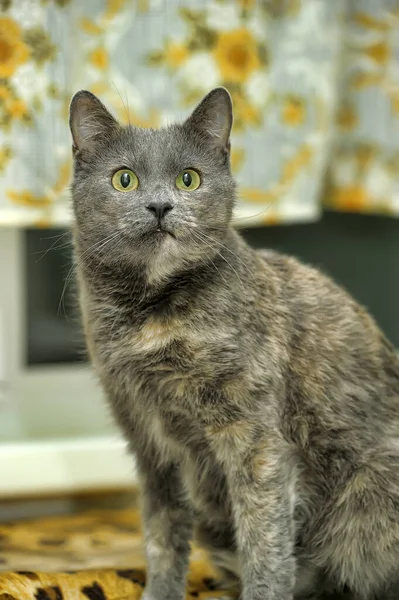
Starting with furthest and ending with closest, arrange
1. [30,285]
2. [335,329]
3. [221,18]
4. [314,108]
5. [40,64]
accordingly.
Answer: [30,285]
[314,108]
[221,18]
[40,64]
[335,329]

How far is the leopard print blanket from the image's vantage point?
1.28 metres

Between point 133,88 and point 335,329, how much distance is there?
0.72 meters

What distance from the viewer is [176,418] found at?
116 centimetres

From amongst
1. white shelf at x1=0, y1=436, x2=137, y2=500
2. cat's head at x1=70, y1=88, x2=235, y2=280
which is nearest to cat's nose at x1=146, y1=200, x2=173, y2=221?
cat's head at x1=70, y1=88, x2=235, y2=280

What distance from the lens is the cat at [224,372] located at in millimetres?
1120

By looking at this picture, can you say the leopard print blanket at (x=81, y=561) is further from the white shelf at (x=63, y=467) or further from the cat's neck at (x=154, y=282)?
the cat's neck at (x=154, y=282)

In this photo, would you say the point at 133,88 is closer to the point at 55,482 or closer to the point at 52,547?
the point at 55,482

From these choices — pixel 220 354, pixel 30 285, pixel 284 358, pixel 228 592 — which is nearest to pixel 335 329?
pixel 284 358

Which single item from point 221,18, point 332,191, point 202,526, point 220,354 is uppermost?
point 221,18

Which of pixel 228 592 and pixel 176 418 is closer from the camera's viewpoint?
pixel 176 418

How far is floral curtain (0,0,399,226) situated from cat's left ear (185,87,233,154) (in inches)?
13.7

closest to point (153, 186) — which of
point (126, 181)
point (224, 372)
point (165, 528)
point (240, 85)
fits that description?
point (126, 181)

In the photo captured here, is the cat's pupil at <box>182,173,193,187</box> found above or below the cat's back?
above

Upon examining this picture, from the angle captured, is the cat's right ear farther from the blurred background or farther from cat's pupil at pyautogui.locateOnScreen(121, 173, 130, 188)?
the blurred background
